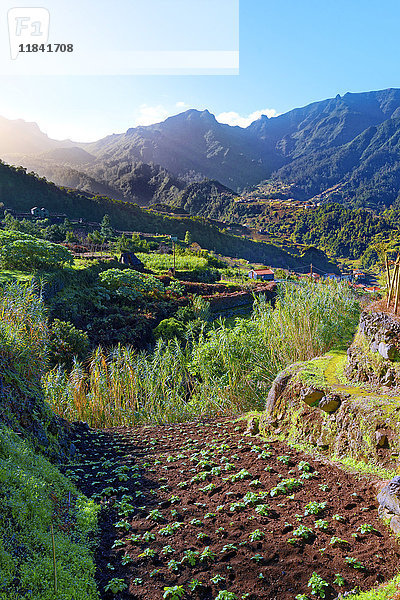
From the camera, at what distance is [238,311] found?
1658cm

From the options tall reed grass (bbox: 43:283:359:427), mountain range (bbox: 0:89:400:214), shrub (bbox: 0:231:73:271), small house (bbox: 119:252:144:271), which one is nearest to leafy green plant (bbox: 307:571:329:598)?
tall reed grass (bbox: 43:283:359:427)

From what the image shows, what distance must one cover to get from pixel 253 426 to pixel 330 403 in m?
1.20

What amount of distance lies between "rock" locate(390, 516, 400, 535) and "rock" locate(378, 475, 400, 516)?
0.04 m

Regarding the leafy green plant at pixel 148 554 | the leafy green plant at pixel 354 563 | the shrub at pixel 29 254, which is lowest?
the leafy green plant at pixel 148 554

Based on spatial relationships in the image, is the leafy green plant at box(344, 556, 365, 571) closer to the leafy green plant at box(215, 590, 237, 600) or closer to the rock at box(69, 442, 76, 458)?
the leafy green plant at box(215, 590, 237, 600)

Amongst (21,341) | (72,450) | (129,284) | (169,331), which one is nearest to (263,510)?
(72,450)

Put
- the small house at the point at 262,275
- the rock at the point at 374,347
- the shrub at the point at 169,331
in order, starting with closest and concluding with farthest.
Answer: the rock at the point at 374,347 < the shrub at the point at 169,331 < the small house at the point at 262,275

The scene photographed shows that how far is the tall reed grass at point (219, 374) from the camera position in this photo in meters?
6.11

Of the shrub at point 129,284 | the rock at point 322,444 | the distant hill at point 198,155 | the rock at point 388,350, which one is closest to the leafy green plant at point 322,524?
the rock at point 322,444

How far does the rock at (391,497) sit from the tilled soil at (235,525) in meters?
0.12

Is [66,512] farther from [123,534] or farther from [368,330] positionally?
[368,330]

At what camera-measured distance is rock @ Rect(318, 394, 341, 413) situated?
3.63 m

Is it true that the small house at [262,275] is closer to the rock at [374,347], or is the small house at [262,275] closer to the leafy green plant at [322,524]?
the rock at [374,347]

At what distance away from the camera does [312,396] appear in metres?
3.88
